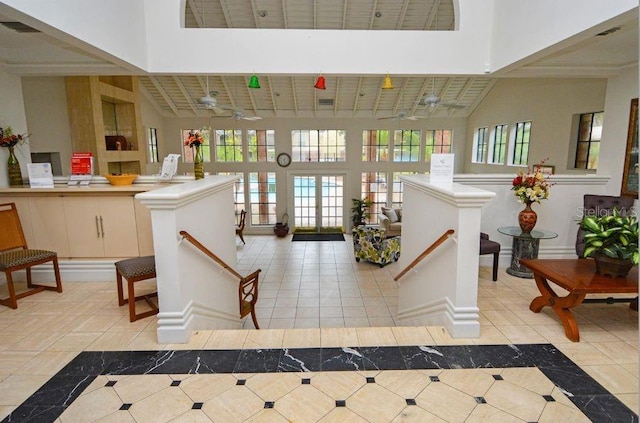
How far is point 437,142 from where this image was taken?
38.1ft

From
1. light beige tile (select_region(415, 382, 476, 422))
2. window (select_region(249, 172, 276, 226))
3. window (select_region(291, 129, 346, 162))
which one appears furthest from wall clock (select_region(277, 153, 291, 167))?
light beige tile (select_region(415, 382, 476, 422))

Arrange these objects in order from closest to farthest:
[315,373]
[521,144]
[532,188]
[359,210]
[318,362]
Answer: [315,373]
[318,362]
[532,188]
[521,144]
[359,210]

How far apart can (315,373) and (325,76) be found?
3783mm

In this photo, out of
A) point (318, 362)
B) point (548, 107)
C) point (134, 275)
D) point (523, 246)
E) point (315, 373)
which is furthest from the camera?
point (548, 107)

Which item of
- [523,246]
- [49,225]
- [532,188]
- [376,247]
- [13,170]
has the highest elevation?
[13,170]

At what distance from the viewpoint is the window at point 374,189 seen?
38.5 ft

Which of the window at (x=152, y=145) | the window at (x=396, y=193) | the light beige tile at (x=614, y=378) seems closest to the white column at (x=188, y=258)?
the light beige tile at (x=614, y=378)

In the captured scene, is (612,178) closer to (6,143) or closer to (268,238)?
(6,143)

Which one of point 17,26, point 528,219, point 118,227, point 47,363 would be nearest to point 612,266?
point 528,219

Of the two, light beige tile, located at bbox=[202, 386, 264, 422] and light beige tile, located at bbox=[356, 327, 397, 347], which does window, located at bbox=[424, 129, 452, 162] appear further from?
light beige tile, located at bbox=[202, 386, 264, 422]

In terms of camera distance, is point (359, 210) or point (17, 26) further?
point (359, 210)

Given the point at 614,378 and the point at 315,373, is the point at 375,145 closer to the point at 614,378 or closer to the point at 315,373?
the point at 614,378

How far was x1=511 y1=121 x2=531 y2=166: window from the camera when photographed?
25.3 ft

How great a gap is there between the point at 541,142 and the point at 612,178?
257 centimetres
